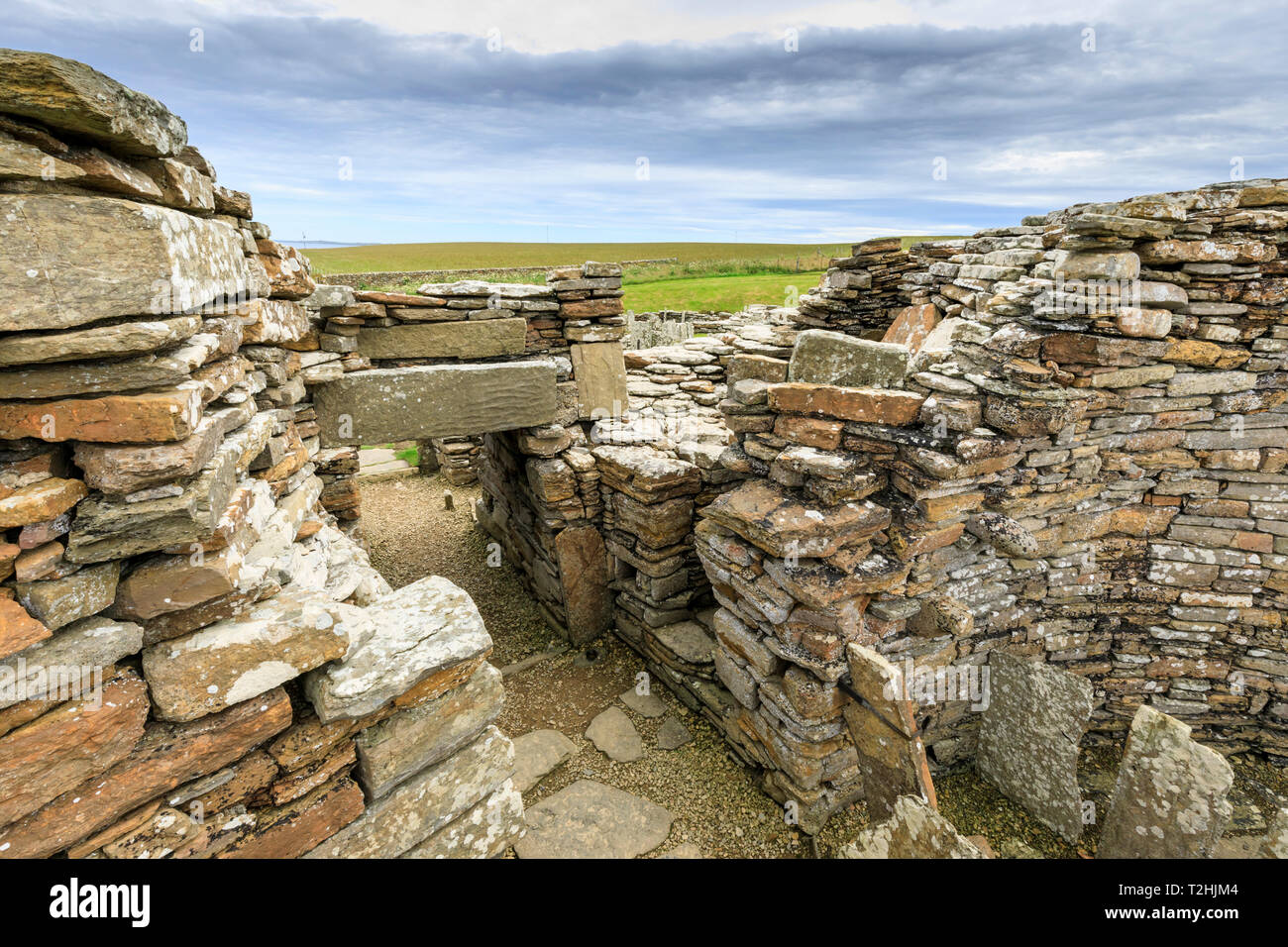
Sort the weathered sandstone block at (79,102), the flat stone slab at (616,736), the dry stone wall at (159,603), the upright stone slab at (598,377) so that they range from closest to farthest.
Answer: the weathered sandstone block at (79,102)
the dry stone wall at (159,603)
the flat stone slab at (616,736)
the upright stone slab at (598,377)

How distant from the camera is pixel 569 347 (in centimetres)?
734

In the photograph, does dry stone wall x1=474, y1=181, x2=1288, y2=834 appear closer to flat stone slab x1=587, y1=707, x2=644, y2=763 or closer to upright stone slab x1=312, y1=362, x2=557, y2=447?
flat stone slab x1=587, y1=707, x2=644, y2=763

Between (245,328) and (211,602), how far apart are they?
2.12 meters

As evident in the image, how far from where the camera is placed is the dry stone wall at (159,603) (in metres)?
1.79

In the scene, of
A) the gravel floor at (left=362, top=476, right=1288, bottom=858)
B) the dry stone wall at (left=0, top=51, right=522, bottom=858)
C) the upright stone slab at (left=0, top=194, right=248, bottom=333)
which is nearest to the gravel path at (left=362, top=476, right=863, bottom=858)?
the gravel floor at (left=362, top=476, right=1288, bottom=858)

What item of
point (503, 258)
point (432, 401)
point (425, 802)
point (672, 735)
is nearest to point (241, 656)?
point (425, 802)

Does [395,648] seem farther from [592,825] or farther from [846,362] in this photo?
[846,362]

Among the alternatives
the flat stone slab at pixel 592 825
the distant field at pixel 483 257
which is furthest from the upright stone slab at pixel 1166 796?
the distant field at pixel 483 257

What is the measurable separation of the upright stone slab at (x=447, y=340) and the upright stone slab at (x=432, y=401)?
7.9 inches

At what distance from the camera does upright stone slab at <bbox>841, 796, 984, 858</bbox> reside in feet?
9.15

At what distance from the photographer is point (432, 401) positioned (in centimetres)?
634

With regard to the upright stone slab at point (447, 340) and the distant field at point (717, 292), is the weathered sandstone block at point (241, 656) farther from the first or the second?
the distant field at point (717, 292)

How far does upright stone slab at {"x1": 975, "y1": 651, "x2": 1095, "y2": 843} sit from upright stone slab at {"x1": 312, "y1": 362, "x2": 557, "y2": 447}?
18.0 ft

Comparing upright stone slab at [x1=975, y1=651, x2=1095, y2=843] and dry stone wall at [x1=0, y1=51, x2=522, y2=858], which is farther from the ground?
dry stone wall at [x1=0, y1=51, x2=522, y2=858]
